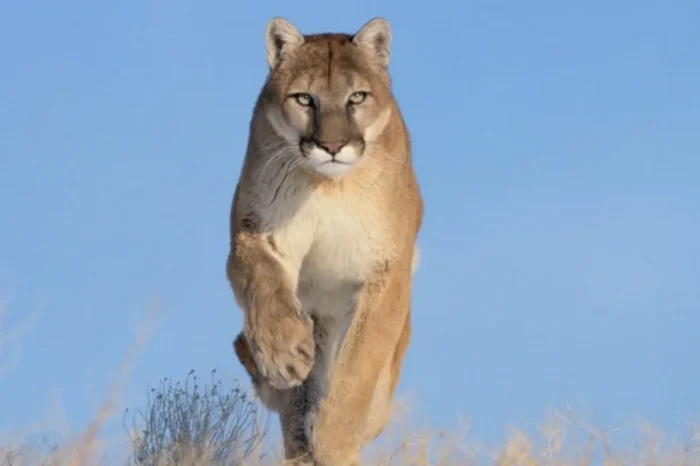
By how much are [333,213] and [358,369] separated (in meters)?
0.93

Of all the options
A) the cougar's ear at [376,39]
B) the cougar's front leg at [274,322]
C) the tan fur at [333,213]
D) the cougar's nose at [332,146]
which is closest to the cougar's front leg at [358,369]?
the tan fur at [333,213]

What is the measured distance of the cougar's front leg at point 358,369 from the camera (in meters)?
6.61

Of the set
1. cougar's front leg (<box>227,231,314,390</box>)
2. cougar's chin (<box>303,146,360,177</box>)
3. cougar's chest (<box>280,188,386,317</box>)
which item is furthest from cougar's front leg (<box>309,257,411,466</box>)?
cougar's chin (<box>303,146,360,177</box>)

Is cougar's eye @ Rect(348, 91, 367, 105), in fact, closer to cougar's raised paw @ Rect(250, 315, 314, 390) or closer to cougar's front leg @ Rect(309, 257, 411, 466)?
cougar's front leg @ Rect(309, 257, 411, 466)

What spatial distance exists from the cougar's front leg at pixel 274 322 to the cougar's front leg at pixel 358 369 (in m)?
0.45

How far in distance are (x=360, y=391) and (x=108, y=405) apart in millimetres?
1954

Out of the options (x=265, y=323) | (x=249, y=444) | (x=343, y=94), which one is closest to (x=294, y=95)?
(x=343, y=94)

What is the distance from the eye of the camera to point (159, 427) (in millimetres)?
7504

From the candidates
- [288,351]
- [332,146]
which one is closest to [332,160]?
[332,146]

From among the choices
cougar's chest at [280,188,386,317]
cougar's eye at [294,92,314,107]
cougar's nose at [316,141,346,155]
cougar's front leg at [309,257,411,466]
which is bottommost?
cougar's front leg at [309,257,411,466]

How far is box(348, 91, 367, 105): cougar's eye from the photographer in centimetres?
683

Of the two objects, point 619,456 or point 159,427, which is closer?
point 619,456

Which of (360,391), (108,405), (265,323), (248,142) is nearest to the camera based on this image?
(108,405)

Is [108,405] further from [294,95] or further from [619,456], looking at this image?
[619,456]
